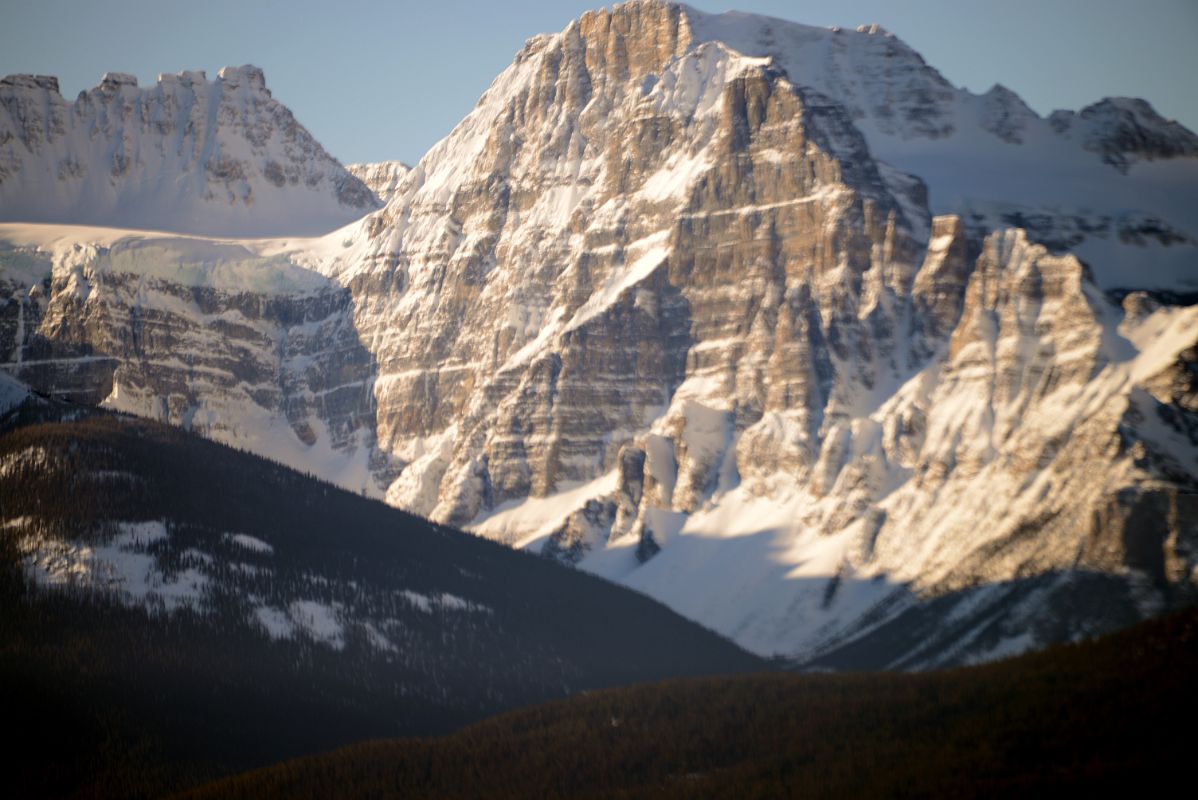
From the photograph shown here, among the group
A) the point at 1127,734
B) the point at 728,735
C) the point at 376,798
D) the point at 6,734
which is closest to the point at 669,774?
the point at 728,735

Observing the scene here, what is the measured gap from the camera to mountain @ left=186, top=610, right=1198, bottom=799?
159m

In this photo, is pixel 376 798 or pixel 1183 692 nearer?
pixel 1183 692

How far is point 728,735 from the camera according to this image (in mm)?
195750

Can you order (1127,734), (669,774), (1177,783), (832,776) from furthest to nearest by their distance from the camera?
1. (669,774)
2. (832,776)
3. (1127,734)
4. (1177,783)

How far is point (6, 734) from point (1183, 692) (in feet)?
330

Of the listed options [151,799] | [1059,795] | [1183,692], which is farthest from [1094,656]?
[151,799]

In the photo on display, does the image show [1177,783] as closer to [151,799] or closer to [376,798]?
[376,798]

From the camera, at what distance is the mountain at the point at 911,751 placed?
159 m

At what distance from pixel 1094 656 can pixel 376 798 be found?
60.6 m

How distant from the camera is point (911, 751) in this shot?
6841 inches

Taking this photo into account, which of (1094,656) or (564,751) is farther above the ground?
(1094,656)

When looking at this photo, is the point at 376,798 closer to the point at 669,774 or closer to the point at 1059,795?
the point at 669,774

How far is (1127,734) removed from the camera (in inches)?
6275

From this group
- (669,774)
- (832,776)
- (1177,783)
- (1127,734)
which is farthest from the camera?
(669,774)
